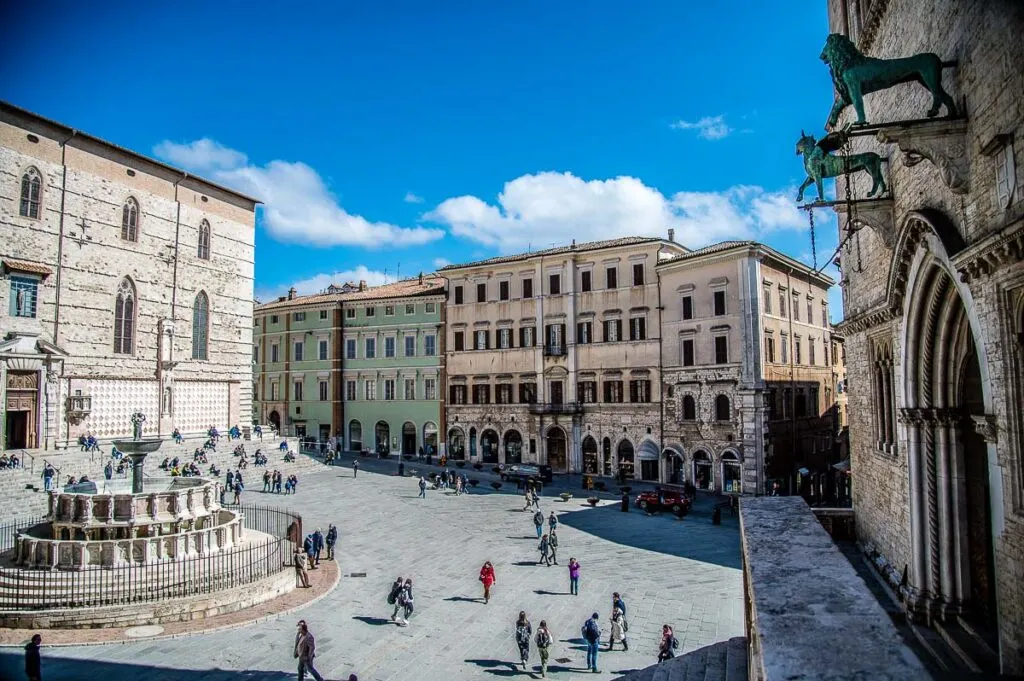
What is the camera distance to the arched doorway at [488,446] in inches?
1608

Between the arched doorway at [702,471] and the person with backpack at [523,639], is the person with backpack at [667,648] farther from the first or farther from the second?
the arched doorway at [702,471]

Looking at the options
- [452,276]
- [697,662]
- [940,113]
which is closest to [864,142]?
[940,113]

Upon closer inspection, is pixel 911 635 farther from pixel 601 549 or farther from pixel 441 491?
pixel 441 491

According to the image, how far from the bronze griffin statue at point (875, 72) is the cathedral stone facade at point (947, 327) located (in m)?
0.25

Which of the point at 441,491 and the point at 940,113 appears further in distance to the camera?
the point at 441,491

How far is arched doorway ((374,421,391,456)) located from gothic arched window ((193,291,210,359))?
503 inches

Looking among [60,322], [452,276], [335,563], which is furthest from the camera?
[452,276]

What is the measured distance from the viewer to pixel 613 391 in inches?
1422

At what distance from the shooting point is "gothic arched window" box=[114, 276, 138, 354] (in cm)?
3228

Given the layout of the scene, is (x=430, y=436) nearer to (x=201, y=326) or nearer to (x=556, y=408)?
(x=556, y=408)

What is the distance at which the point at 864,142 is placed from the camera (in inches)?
542

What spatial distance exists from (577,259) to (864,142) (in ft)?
80.7

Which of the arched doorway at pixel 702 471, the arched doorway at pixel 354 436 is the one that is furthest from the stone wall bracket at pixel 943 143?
the arched doorway at pixel 354 436

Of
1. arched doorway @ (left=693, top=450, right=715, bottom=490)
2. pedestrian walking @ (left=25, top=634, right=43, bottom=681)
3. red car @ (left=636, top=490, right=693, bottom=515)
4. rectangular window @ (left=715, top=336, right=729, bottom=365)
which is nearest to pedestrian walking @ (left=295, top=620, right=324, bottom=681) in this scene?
pedestrian walking @ (left=25, top=634, right=43, bottom=681)
